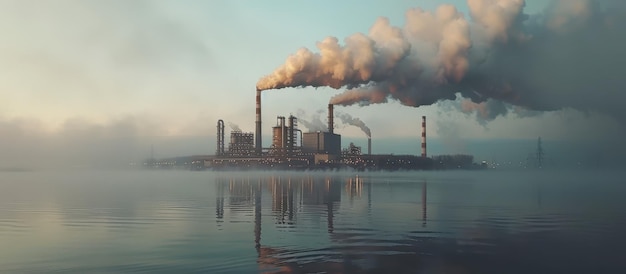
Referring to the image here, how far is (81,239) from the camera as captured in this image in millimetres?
28562

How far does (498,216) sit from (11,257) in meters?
32.3

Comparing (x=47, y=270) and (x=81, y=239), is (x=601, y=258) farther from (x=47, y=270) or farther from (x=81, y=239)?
(x=81, y=239)

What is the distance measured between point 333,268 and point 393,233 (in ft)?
35.7

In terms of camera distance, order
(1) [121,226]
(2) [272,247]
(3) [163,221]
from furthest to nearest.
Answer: (3) [163,221] → (1) [121,226] → (2) [272,247]

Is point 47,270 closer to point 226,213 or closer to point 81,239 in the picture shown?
point 81,239

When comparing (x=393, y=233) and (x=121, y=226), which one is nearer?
(x=393, y=233)

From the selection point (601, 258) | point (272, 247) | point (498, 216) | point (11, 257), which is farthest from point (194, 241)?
point (498, 216)

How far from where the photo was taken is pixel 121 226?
34.6 m

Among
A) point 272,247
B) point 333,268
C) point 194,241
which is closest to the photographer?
point 333,268

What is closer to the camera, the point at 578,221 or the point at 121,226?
the point at 121,226

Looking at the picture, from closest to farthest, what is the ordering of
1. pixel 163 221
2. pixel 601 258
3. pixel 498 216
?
1. pixel 601 258
2. pixel 163 221
3. pixel 498 216

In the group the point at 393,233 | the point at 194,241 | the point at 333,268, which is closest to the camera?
the point at 333,268

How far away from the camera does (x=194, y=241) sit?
27.2 meters

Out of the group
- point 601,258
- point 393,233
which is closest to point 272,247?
point 393,233
